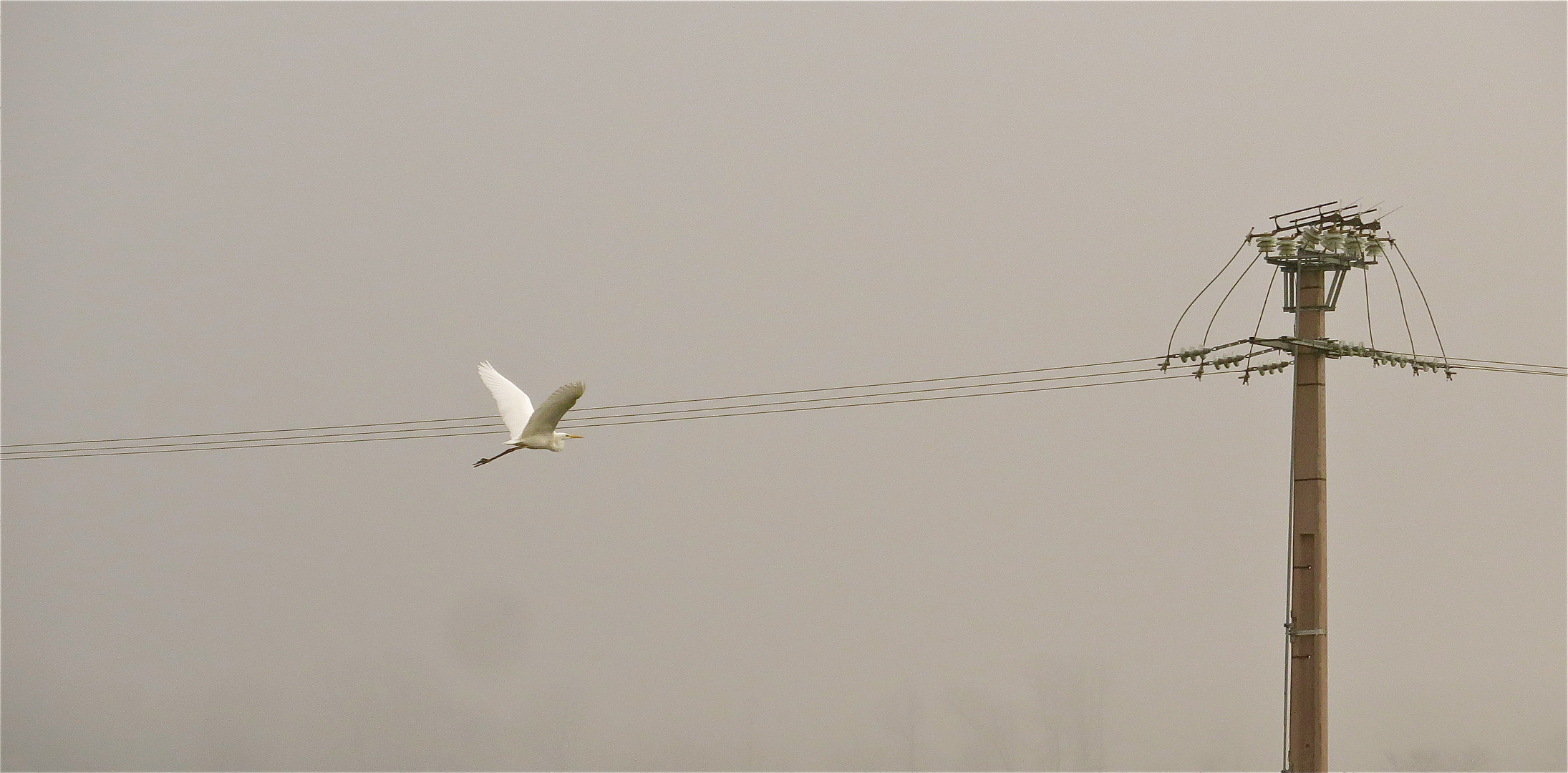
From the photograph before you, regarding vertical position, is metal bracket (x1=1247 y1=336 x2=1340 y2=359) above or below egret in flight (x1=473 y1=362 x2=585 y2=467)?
above

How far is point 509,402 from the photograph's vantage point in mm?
31547

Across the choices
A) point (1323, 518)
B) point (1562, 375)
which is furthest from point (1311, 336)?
point (1562, 375)

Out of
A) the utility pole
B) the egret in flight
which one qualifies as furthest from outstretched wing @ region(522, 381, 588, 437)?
the utility pole

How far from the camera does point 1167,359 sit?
28.0 metres

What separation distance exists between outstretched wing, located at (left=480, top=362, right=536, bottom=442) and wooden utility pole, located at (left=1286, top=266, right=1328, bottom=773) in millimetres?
13161

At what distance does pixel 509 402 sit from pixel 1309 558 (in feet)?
46.5

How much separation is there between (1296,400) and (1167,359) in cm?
216

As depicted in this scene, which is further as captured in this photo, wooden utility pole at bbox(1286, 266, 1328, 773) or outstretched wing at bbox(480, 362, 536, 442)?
outstretched wing at bbox(480, 362, 536, 442)

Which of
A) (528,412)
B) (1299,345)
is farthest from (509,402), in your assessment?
(1299,345)

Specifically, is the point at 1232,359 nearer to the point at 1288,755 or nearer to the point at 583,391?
the point at 1288,755

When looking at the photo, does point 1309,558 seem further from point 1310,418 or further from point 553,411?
point 553,411

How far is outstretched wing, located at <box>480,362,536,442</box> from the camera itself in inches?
1226

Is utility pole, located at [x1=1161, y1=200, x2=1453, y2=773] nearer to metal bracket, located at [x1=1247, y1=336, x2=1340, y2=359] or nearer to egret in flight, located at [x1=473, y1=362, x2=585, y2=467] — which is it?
metal bracket, located at [x1=1247, y1=336, x2=1340, y2=359]

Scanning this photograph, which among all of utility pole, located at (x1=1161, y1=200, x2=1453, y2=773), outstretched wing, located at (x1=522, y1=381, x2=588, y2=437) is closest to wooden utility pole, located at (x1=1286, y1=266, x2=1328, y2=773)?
utility pole, located at (x1=1161, y1=200, x2=1453, y2=773)
